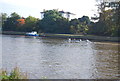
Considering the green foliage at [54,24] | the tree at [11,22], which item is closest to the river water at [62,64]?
the green foliage at [54,24]

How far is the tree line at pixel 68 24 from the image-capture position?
7045 centimetres

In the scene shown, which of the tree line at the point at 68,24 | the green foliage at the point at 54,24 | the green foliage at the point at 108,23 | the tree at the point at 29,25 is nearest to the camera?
the green foliage at the point at 108,23

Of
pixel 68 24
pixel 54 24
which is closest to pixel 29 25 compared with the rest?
pixel 54 24

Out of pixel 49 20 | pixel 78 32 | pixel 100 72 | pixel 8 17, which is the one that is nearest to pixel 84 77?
pixel 100 72

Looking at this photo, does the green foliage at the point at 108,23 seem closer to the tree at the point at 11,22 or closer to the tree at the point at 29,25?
the tree at the point at 29,25

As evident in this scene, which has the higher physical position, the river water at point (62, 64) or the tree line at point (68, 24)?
the tree line at point (68, 24)

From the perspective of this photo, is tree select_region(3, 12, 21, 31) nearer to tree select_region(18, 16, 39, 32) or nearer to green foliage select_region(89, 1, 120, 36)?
tree select_region(18, 16, 39, 32)

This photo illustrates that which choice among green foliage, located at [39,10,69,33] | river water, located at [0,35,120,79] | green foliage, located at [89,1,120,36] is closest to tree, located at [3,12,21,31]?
green foliage, located at [39,10,69,33]

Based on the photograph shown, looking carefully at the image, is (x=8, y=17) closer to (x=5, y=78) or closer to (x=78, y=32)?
(x=78, y=32)

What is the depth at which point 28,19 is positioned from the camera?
102938 mm

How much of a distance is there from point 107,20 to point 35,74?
60.0 m

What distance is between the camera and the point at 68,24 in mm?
87312

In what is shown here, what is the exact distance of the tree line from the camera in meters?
70.5

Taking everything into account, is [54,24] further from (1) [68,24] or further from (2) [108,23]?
(2) [108,23]
